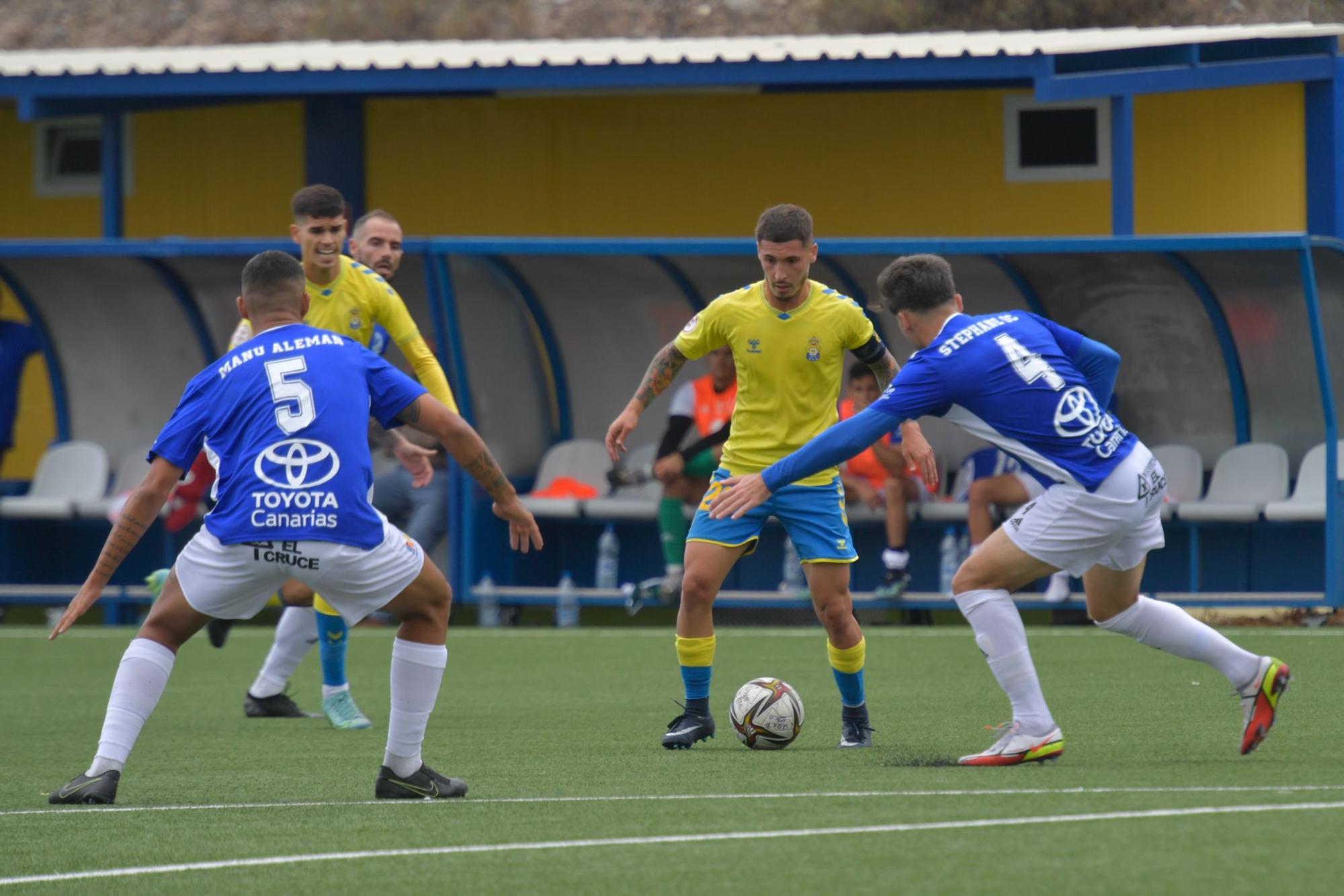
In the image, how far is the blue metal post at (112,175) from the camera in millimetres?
14992

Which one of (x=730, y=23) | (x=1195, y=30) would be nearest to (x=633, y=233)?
(x=1195, y=30)

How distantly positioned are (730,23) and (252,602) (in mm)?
34237

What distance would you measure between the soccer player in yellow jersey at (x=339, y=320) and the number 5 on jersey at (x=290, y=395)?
6.72ft

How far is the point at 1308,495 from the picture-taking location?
1248 cm

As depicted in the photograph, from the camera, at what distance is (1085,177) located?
14.8 meters

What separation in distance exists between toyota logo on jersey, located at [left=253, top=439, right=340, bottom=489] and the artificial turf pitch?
945mm

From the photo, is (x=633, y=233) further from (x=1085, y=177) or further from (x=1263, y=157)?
(x=1263, y=157)

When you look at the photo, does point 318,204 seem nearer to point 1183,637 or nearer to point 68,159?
point 1183,637

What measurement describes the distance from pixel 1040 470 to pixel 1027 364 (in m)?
0.37

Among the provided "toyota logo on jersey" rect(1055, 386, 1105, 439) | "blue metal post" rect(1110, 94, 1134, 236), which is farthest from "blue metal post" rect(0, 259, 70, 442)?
"toyota logo on jersey" rect(1055, 386, 1105, 439)

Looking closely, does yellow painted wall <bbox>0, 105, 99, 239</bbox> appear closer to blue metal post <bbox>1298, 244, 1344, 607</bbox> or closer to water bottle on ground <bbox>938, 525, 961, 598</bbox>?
water bottle on ground <bbox>938, 525, 961, 598</bbox>

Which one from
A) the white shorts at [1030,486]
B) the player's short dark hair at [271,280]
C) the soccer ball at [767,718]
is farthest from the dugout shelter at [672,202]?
the player's short dark hair at [271,280]

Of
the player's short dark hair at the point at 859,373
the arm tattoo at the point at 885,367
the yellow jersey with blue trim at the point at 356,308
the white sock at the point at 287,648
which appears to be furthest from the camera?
the player's short dark hair at the point at 859,373

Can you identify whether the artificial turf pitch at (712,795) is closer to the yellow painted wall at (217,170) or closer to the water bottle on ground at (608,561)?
the water bottle on ground at (608,561)
